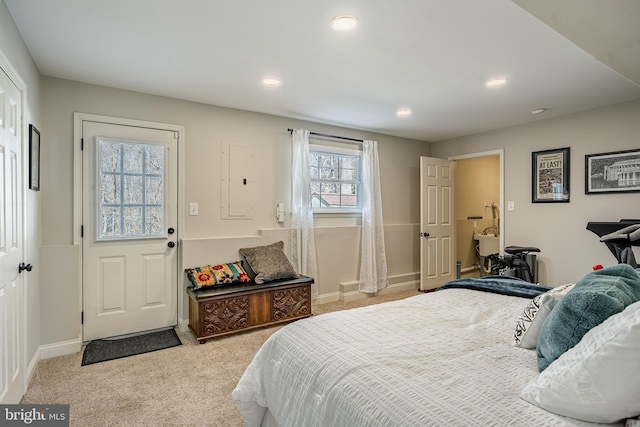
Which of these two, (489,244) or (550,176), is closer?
(550,176)

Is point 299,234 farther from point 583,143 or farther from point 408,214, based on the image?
point 583,143

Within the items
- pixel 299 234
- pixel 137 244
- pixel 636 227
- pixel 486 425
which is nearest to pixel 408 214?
pixel 299 234

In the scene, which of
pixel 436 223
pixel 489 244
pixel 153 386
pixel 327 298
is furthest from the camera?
pixel 489 244

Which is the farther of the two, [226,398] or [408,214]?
[408,214]

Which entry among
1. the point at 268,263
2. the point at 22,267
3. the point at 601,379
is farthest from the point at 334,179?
the point at 601,379

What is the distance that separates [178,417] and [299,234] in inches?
96.6

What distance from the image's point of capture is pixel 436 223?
5.28 m

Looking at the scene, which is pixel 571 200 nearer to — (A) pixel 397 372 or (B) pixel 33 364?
(A) pixel 397 372

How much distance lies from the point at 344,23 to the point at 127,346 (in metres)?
3.20

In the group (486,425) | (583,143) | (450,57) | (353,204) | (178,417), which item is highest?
(450,57)

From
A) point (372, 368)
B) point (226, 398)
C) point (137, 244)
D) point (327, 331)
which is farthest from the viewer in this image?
point (137, 244)

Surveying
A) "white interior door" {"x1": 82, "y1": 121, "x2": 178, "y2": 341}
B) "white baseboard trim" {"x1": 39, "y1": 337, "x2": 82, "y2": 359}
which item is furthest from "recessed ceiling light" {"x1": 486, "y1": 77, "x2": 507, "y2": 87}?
"white baseboard trim" {"x1": 39, "y1": 337, "x2": 82, "y2": 359}

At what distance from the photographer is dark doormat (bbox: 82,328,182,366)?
2863 mm

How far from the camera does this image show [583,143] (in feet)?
12.9
